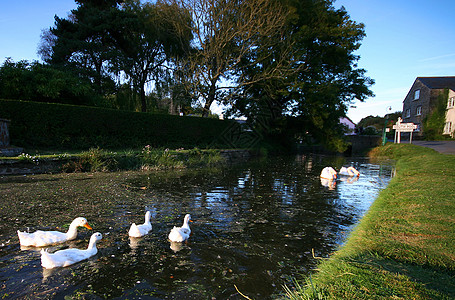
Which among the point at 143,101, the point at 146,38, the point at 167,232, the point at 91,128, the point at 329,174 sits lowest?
the point at 167,232

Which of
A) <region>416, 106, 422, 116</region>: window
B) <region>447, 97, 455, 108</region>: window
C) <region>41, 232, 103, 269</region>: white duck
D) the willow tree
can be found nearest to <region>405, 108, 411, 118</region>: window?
<region>416, 106, 422, 116</region>: window

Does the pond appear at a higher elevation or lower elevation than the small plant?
lower

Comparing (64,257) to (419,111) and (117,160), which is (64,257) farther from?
(419,111)

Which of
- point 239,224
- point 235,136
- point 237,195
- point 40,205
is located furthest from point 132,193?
point 235,136

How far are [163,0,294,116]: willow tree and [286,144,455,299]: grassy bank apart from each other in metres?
17.5

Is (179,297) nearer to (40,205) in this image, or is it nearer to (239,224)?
(239,224)

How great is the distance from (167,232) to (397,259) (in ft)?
11.7

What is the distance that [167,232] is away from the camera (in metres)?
4.70

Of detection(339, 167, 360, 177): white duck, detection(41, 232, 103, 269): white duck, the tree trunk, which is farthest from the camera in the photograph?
the tree trunk

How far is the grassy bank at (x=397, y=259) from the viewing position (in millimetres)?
2295

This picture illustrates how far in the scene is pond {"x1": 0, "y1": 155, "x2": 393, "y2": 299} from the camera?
3.02 meters

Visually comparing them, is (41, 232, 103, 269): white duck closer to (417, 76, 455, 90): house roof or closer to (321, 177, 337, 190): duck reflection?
(321, 177, 337, 190): duck reflection

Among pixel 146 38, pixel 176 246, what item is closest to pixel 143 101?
pixel 146 38

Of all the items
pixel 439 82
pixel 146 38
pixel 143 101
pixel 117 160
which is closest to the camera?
pixel 117 160
